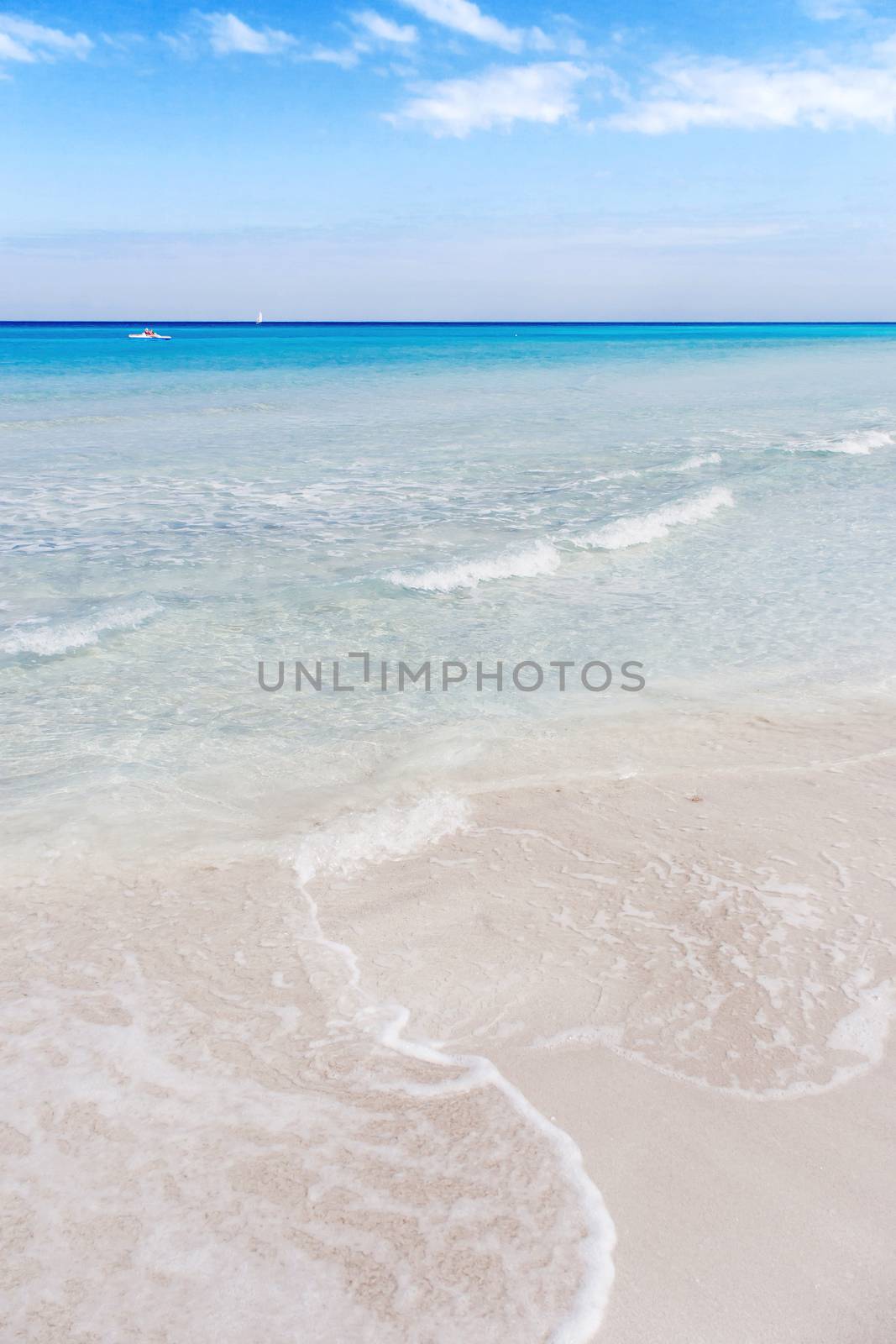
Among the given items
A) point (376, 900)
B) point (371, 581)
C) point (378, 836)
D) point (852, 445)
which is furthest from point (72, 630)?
point (852, 445)

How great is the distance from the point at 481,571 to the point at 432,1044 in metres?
7.91

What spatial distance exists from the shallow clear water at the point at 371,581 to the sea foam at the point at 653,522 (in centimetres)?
6

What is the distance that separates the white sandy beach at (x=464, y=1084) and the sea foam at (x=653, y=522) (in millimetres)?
7498

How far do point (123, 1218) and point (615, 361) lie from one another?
59.0 metres

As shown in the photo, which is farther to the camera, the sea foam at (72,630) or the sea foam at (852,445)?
the sea foam at (852,445)

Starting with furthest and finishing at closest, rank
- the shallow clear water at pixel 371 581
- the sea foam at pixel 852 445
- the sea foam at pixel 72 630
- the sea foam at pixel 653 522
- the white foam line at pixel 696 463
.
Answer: the sea foam at pixel 852 445, the white foam line at pixel 696 463, the sea foam at pixel 653 522, the sea foam at pixel 72 630, the shallow clear water at pixel 371 581

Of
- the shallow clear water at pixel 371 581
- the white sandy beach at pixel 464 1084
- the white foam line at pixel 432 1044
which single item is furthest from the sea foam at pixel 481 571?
the white sandy beach at pixel 464 1084

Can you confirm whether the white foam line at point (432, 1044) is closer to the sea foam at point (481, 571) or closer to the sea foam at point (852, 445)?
the sea foam at point (481, 571)

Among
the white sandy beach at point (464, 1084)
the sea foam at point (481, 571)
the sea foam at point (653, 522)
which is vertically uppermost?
the sea foam at point (653, 522)

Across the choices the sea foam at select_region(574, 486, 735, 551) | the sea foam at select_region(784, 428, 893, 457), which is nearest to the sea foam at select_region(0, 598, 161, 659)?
the sea foam at select_region(574, 486, 735, 551)

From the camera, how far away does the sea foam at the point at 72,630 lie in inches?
338

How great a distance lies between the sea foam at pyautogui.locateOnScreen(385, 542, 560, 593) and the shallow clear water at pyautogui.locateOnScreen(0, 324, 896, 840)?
1.5 inches

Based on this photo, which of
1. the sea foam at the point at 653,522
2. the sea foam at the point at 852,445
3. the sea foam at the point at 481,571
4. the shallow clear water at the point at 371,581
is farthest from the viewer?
the sea foam at the point at 852,445

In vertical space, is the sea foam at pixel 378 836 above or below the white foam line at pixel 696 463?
below
